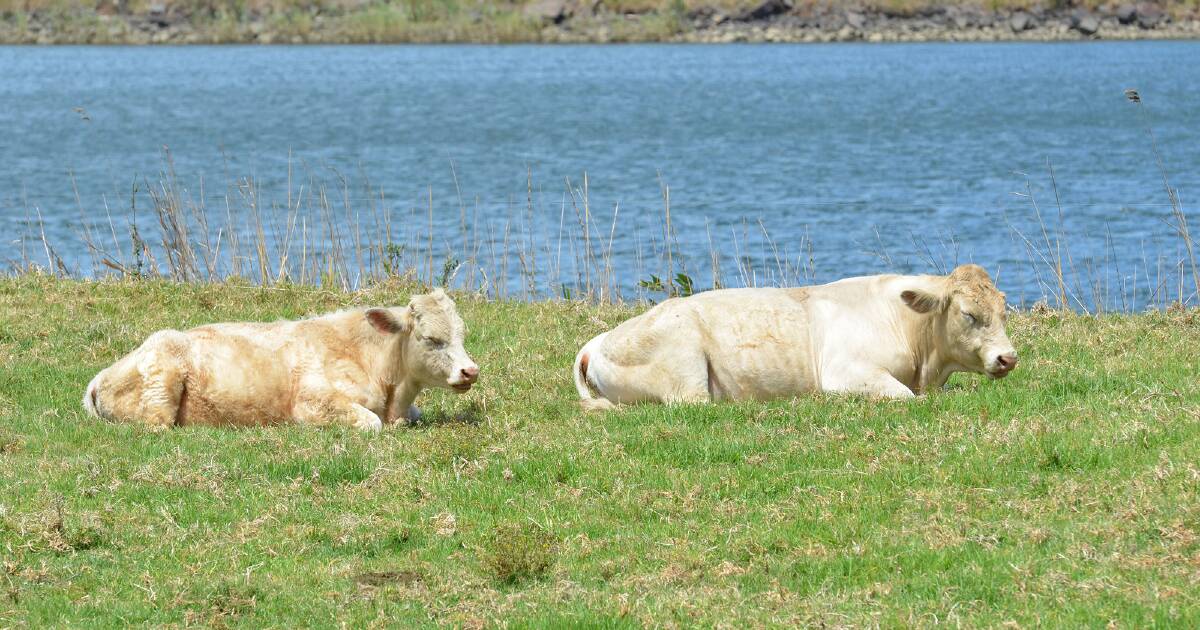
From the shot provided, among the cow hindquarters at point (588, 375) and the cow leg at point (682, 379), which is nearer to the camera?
the cow leg at point (682, 379)

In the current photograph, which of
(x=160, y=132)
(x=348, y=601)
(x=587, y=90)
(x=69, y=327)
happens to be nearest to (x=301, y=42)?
(x=587, y=90)

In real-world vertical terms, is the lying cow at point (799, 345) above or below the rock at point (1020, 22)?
above

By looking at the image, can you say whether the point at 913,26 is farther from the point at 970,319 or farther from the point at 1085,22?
the point at 970,319

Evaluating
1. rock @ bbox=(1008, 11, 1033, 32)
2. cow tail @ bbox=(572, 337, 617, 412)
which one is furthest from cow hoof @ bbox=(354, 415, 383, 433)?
rock @ bbox=(1008, 11, 1033, 32)

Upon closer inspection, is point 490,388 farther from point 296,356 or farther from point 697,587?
point 697,587

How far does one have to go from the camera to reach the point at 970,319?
11.2 meters

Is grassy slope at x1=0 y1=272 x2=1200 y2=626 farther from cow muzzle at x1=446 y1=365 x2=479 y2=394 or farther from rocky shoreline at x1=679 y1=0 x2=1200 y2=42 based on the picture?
rocky shoreline at x1=679 y1=0 x2=1200 y2=42

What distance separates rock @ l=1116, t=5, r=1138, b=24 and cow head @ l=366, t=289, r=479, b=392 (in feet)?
335

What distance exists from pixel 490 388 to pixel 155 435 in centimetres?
270

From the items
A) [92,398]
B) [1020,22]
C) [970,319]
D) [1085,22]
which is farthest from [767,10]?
[92,398]

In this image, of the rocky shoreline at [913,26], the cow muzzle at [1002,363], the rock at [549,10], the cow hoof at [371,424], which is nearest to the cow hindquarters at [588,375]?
the cow hoof at [371,424]

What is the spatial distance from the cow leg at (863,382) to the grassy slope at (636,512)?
1.20 ft

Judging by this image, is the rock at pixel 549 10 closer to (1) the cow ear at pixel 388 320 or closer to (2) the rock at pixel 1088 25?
(2) the rock at pixel 1088 25

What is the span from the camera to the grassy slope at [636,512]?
24.5 ft
